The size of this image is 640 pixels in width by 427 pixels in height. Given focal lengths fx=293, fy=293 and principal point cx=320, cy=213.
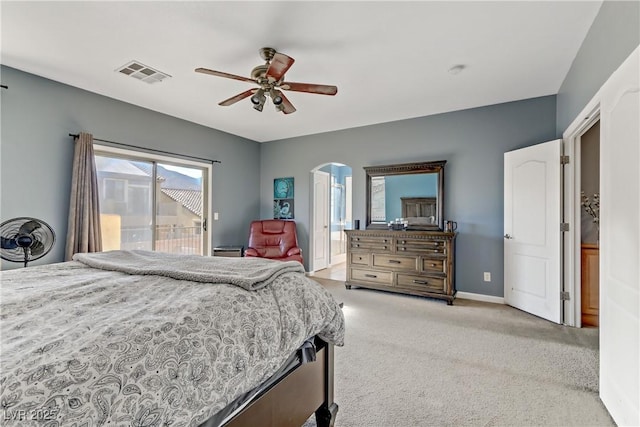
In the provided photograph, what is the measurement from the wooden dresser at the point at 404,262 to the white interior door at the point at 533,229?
26.7 inches

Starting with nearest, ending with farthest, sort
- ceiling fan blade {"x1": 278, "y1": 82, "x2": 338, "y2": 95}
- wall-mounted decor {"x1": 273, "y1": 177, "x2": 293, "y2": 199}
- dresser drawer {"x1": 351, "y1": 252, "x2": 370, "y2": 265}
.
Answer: ceiling fan blade {"x1": 278, "y1": 82, "x2": 338, "y2": 95}
dresser drawer {"x1": 351, "y1": 252, "x2": 370, "y2": 265}
wall-mounted decor {"x1": 273, "y1": 177, "x2": 293, "y2": 199}

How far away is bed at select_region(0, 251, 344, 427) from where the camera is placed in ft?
2.21

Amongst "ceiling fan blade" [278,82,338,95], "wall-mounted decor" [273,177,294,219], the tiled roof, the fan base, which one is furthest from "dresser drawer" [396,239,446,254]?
the tiled roof

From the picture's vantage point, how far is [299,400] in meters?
1.36

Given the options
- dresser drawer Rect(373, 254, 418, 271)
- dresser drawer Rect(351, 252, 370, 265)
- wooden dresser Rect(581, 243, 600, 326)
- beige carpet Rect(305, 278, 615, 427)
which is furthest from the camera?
dresser drawer Rect(351, 252, 370, 265)

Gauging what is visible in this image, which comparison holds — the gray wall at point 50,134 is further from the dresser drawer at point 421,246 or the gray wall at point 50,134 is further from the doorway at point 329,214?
the dresser drawer at point 421,246

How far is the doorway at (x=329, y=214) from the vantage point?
5.52m

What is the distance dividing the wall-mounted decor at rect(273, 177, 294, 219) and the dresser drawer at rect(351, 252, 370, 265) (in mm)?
1605

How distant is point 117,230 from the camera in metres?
3.68

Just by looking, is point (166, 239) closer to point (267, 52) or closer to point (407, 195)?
point (267, 52)

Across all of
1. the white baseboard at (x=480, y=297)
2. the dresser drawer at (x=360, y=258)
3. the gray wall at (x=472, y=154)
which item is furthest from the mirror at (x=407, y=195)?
the white baseboard at (x=480, y=297)

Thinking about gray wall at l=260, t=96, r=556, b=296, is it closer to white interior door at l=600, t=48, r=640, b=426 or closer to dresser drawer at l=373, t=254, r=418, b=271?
dresser drawer at l=373, t=254, r=418, b=271

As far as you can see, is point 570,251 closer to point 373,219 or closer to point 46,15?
point 373,219

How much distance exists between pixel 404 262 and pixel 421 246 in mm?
323
